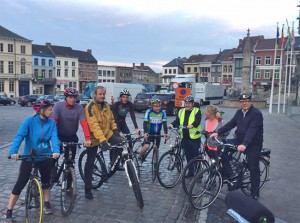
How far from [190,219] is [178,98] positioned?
40.4ft

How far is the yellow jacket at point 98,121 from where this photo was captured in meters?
5.13

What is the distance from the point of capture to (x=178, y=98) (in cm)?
1680

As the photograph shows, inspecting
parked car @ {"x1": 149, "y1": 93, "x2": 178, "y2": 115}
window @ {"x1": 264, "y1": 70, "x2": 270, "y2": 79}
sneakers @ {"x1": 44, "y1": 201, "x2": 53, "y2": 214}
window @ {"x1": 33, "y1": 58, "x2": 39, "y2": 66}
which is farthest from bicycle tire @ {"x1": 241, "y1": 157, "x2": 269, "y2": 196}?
window @ {"x1": 33, "y1": 58, "x2": 39, "y2": 66}

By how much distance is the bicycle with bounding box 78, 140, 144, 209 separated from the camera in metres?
4.99

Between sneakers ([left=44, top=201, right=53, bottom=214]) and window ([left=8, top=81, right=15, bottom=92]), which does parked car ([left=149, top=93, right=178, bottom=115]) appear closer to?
sneakers ([left=44, top=201, right=53, bottom=214])

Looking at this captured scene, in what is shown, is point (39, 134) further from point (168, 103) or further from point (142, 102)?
point (142, 102)

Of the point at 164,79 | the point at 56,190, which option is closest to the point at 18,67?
the point at 164,79

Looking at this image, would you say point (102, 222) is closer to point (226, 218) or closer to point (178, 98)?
point (226, 218)

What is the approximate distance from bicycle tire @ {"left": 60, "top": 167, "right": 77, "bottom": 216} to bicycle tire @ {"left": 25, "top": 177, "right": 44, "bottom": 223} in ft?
1.30

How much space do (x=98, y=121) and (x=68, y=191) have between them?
50.7 inches

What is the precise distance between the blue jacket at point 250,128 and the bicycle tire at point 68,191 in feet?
9.42

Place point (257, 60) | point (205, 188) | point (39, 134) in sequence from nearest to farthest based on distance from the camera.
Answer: point (39, 134) → point (205, 188) → point (257, 60)

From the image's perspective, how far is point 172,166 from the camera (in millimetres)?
6465

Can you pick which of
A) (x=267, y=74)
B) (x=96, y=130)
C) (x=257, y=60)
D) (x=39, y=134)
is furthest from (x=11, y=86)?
(x=39, y=134)
